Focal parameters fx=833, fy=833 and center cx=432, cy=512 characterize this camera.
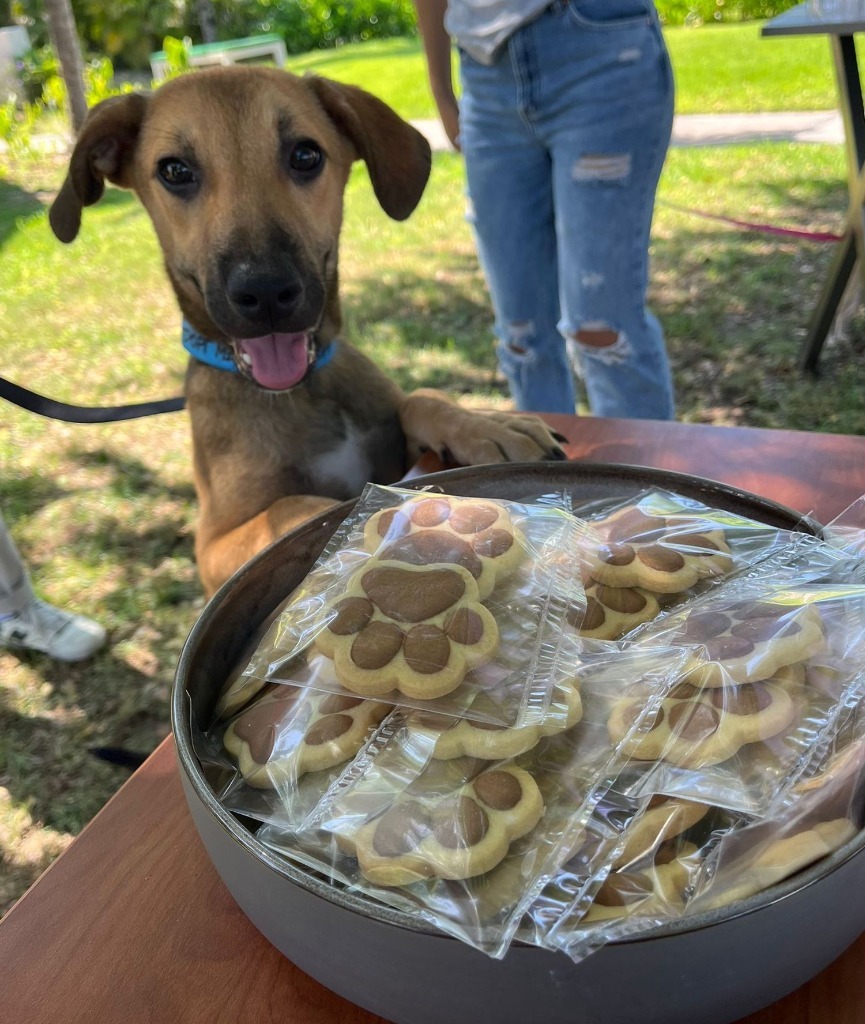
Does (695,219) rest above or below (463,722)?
below

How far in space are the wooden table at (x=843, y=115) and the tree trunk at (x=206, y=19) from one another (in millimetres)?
11489

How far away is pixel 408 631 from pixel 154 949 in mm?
348

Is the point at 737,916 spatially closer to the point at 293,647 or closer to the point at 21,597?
the point at 293,647

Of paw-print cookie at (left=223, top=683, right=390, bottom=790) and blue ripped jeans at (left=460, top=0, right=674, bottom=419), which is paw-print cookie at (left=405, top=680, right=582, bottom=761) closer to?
paw-print cookie at (left=223, top=683, right=390, bottom=790)

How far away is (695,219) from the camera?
5020 mm

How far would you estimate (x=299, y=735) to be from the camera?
650 millimetres

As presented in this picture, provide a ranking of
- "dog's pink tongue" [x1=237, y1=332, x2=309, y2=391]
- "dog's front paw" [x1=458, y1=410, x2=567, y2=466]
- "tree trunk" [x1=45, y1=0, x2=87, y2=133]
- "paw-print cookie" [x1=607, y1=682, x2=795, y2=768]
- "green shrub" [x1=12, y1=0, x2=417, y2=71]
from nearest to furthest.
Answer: "paw-print cookie" [x1=607, y1=682, x2=795, y2=768]
"dog's front paw" [x1=458, y1=410, x2=567, y2=466]
"dog's pink tongue" [x1=237, y1=332, x2=309, y2=391]
"tree trunk" [x1=45, y1=0, x2=87, y2=133]
"green shrub" [x1=12, y1=0, x2=417, y2=71]

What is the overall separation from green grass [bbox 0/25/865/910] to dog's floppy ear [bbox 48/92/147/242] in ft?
4.02

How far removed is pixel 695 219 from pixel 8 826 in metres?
4.73

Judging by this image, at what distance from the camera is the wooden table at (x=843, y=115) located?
2635 mm

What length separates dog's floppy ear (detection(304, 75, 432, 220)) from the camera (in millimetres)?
1681

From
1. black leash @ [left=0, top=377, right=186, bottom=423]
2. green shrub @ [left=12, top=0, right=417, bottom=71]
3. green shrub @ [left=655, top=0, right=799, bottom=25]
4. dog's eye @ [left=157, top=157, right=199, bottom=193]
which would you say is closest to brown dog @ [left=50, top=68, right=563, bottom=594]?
dog's eye @ [left=157, top=157, right=199, bottom=193]

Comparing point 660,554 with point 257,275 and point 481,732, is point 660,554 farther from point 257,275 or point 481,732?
point 257,275

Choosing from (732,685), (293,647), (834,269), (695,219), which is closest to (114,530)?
(293,647)
